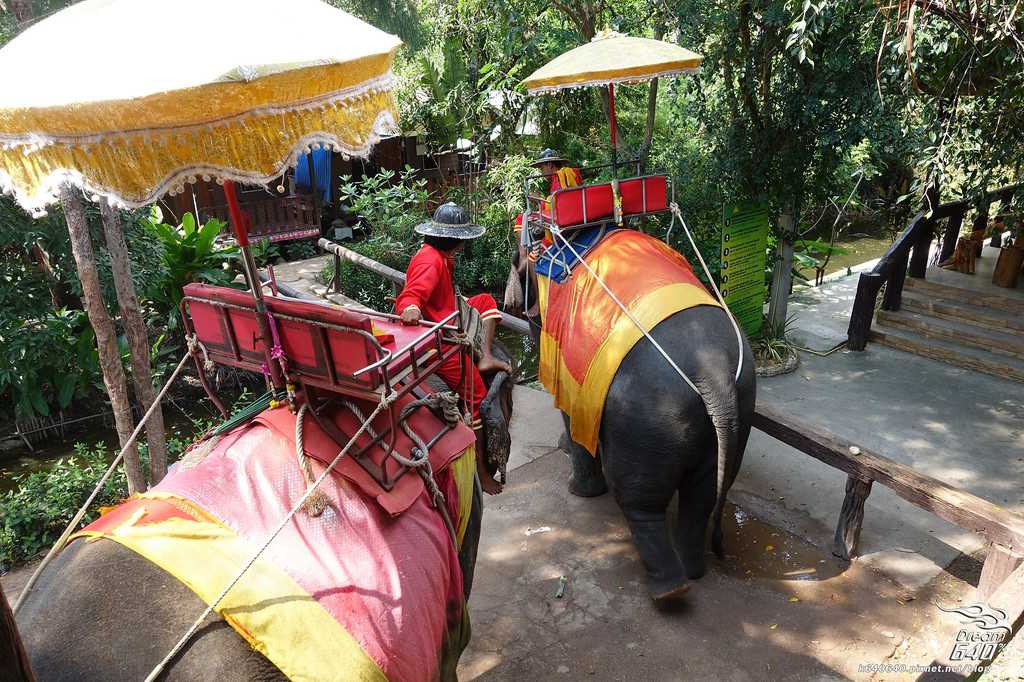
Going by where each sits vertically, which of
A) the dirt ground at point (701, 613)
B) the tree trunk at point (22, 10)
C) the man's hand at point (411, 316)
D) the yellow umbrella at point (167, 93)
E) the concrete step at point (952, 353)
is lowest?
the concrete step at point (952, 353)

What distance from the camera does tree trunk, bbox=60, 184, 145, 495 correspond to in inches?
139

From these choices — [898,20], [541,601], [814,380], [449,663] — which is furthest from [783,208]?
[449,663]

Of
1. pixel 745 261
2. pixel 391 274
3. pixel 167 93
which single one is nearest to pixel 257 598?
pixel 167 93

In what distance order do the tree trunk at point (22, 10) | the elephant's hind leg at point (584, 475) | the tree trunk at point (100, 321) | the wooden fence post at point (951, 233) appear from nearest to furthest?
the tree trunk at point (100, 321), the elephant's hind leg at point (584, 475), the tree trunk at point (22, 10), the wooden fence post at point (951, 233)

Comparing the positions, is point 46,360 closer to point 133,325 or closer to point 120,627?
point 133,325

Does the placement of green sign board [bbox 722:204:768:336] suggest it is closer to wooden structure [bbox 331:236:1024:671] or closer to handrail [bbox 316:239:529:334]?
handrail [bbox 316:239:529:334]

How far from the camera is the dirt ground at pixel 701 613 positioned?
342cm

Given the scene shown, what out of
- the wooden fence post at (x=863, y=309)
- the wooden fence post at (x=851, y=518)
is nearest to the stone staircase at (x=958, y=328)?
the wooden fence post at (x=863, y=309)

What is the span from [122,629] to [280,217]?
10.1 m

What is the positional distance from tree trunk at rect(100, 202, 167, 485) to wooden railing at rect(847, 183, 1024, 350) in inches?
238

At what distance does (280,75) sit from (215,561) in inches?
51.3

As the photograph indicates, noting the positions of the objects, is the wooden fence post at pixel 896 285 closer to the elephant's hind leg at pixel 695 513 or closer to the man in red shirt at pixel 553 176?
the man in red shirt at pixel 553 176

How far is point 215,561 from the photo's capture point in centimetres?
194

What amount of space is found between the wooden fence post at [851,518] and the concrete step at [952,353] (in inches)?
126
